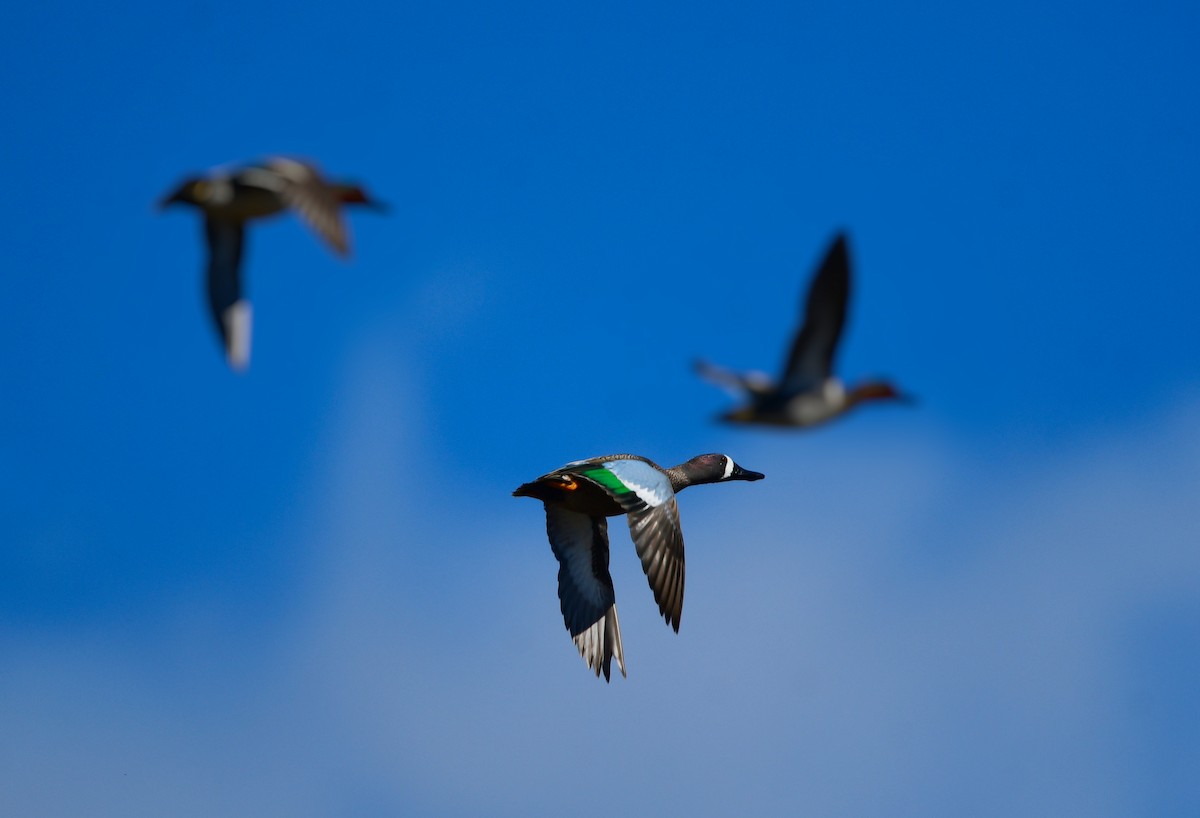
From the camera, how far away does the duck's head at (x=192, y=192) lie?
32.8 feet

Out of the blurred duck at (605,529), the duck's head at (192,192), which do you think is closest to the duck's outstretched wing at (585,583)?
the blurred duck at (605,529)

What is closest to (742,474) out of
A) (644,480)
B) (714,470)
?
(714,470)

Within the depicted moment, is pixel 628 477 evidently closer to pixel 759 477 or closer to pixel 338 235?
pixel 759 477

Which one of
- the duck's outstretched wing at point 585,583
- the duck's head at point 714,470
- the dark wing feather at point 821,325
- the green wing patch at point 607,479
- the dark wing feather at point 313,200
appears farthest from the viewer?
the duck's head at point 714,470

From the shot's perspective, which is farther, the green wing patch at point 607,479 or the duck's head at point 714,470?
the duck's head at point 714,470

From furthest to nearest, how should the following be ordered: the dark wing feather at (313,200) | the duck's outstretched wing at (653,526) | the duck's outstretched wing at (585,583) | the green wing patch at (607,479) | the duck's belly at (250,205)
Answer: the duck's outstretched wing at (585,583)
the green wing patch at (607,479)
the duck's outstretched wing at (653,526)
the duck's belly at (250,205)
the dark wing feather at (313,200)

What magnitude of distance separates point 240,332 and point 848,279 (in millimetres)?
4125

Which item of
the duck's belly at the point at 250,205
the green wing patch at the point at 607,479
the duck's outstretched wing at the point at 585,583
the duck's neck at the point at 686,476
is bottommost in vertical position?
the duck's outstretched wing at the point at 585,583

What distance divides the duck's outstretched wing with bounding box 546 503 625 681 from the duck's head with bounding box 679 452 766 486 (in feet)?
4.74

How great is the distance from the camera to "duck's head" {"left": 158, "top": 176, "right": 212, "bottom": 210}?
32.8 ft

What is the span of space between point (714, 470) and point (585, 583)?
7.59ft

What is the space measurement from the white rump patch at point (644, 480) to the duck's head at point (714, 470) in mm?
1799

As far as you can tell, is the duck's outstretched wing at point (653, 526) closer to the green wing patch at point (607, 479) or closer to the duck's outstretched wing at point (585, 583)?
the green wing patch at point (607, 479)

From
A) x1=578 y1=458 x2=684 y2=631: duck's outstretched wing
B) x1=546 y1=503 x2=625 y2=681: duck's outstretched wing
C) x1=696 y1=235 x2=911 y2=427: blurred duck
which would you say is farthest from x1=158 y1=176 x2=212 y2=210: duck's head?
x1=546 y1=503 x2=625 y2=681: duck's outstretched wing
